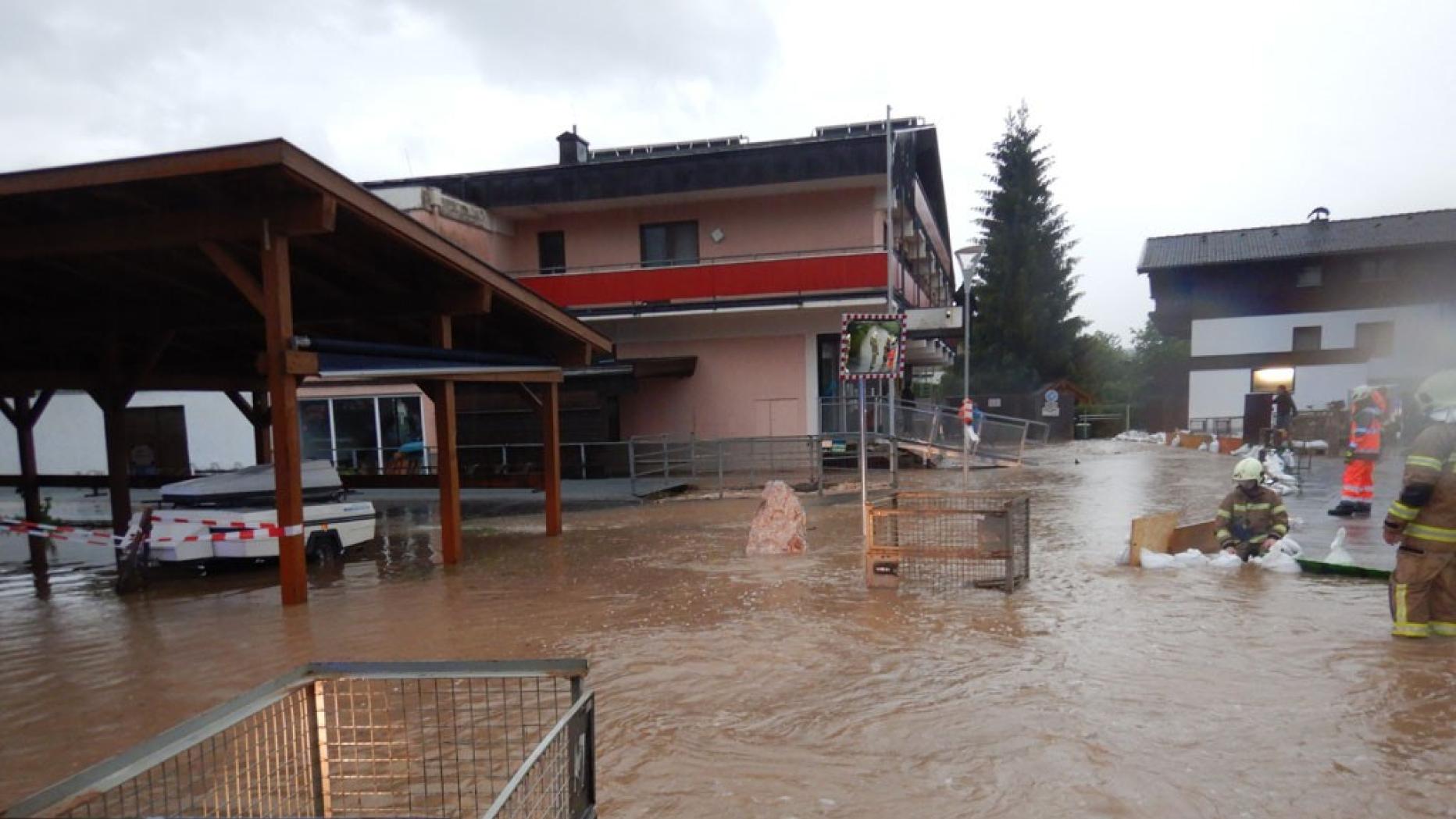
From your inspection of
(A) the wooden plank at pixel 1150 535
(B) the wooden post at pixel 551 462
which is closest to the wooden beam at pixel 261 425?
(B) the wooden post at pixel 551 462

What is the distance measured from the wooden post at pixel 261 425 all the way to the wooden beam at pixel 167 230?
7.26 m

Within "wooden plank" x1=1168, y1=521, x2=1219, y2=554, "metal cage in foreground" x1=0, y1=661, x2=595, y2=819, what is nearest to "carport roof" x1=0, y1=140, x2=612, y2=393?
"metal cage in foreground" x1=0, y1=661, x2=595, y2=819

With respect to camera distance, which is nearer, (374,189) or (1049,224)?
(374,189)

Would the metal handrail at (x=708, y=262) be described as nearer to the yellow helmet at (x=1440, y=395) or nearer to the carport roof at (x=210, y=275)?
the carport roof at (x=210, y=275)

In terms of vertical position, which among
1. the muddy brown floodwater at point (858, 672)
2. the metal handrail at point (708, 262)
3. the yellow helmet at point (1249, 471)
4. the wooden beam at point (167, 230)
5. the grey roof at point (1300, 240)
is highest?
the grey roof at point (1300, 240)

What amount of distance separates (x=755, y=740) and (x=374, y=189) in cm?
2060

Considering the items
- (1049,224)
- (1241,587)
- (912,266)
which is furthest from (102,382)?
(1049,224)

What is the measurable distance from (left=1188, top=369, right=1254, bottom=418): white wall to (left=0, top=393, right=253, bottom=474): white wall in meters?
36.7

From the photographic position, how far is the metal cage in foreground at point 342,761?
1979 millimetres

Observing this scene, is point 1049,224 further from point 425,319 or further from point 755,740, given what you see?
point 755,740

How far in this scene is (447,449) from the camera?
33.1 feet

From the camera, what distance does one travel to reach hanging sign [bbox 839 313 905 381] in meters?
9.31

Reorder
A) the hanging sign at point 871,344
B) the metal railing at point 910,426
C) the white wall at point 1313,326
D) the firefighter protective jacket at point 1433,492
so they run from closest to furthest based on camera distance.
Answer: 1. the firefighter protective jacket at point 1433,492
2. the hanging sign at point 871,344
3. the metal railing at point 910,426
4. the white wall at point 1313,326

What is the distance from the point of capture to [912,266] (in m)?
27.4
